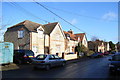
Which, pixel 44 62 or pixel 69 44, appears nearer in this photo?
pixel 44 62

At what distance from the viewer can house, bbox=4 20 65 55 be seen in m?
24.0

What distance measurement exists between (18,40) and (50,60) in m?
14.9

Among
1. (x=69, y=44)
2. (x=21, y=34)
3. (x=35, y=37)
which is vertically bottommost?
(x=69, y=44)

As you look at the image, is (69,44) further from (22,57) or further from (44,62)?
(44,62)

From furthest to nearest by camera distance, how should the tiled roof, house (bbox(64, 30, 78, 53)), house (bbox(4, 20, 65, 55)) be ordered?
house (bbox(64, 30, 78, 53))
the tiled roof
house (bbox(4, 20, 65, 55))

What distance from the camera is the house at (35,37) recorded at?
24.0m

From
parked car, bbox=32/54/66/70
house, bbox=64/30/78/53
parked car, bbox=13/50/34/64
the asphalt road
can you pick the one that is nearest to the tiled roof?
house, bbox=64/30/78/53

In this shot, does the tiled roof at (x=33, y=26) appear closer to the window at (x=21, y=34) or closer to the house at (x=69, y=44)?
the window at (x=21, y=34)

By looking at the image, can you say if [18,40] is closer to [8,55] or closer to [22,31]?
[22,31]

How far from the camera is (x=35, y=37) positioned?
24.6 meters

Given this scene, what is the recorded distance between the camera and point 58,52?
30.2 meters

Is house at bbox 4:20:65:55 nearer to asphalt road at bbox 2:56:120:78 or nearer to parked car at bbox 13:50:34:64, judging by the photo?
parked car at bbox 13:50:34:64

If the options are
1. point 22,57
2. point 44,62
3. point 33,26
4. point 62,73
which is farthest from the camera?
point 33,26

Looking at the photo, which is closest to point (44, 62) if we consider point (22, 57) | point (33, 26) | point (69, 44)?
point (22, 57)
